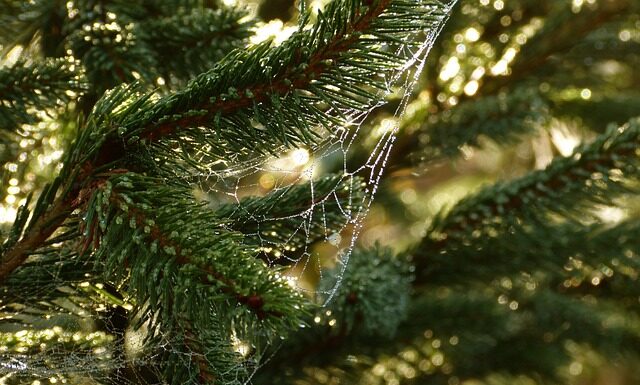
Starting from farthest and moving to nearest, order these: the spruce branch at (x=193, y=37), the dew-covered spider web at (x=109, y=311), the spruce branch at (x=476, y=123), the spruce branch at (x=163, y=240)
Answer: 1. the spruce branch at (x=476, y=123)
2. the spruce branch at (x=193, y=37)
3. the dew-covered spider web at (x=109, y=311)
4. the spruce branch at (x=163, y=240)

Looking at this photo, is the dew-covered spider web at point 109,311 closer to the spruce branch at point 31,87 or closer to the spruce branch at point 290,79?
the spruce branch at point 290,79

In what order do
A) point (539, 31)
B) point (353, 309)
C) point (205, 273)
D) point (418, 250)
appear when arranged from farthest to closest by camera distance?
1. point (539, 31)
2. point (418, 250)
3. point (353, 309)
4. point (205, 273)

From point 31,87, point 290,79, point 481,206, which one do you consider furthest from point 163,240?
point 481,206

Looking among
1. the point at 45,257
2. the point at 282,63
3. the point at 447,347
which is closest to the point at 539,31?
A: the point at 447,347

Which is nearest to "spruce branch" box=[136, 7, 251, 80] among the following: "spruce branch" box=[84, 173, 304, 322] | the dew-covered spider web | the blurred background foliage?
the blurred background foliage

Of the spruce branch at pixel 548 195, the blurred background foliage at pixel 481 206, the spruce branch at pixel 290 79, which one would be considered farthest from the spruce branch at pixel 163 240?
the spruce branch at pixel 548 195

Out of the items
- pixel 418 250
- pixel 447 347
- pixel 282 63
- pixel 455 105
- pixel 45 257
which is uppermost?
pixel 282 63

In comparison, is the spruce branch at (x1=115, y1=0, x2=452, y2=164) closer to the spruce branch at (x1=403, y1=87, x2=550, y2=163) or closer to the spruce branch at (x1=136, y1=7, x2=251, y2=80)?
the spruce branch at (x1=136, y1=7, x2=251, y2=80)

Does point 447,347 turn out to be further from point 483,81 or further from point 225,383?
point 225,383

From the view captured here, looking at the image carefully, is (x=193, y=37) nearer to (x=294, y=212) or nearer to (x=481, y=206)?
(x=294, y=212)
